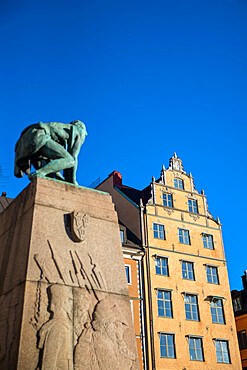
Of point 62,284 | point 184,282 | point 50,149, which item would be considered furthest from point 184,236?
point 62,284

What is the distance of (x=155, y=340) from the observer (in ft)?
76.8

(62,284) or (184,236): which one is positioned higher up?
(184,236)

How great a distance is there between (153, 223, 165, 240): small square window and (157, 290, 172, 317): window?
11.3 ft

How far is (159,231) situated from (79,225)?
19899mm

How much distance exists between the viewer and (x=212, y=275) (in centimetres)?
2766

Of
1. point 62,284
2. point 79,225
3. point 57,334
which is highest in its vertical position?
point 79,225

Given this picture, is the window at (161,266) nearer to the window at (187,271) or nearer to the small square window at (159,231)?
the window at (187,271)

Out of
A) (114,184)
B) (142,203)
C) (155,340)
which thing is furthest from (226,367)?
(114,184)

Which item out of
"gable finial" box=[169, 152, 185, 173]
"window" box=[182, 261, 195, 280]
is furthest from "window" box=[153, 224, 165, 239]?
"gable finial" box=[169, 152, 185, 173]

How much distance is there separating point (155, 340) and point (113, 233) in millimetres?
17188

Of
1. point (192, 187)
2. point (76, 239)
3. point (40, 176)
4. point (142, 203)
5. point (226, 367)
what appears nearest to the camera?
point (76, 239)

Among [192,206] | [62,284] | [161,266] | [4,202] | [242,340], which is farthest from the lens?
[242,340]

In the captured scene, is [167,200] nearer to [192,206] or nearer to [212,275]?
[192,206]

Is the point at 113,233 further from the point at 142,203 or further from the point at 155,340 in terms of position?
the point at 142,203
